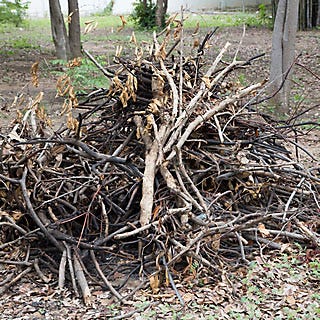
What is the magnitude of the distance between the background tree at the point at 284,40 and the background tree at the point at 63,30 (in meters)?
4.87

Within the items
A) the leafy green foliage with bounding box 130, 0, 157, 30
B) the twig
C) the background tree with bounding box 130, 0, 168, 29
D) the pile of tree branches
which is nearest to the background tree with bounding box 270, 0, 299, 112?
the pile of tree branches

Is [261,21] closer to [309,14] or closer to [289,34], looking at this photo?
[309,14]

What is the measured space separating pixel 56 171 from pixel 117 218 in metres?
0.66

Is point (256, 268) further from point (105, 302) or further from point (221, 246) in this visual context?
point (105, 302)

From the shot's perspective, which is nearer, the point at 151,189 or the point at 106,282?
the point at 106,282

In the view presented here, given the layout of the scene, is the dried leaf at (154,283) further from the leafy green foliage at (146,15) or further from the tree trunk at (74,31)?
the leafy green foliage at (146,15)

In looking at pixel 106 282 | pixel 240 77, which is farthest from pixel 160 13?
pixel 106 282

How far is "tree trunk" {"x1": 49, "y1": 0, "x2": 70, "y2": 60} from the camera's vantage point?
12.1 m

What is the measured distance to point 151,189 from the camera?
4.13 m

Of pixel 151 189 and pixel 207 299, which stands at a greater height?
pixel 151 189

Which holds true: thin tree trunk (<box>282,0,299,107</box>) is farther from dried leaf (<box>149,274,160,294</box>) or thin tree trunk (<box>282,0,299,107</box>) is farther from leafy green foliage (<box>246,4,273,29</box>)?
leafy green foliage (<box>246,4,273,29</box>)

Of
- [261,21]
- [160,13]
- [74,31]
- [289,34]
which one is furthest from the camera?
[261,21]

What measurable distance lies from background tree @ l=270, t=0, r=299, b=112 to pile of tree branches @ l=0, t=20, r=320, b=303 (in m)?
4.39

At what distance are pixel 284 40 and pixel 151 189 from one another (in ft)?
18.6
